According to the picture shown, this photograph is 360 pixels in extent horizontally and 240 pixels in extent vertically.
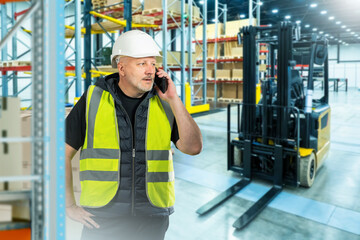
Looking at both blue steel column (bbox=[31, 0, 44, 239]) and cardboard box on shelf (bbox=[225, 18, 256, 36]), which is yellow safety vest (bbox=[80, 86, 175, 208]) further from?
cardboard box on shelf (bbox=[225, 18, 256, 36])

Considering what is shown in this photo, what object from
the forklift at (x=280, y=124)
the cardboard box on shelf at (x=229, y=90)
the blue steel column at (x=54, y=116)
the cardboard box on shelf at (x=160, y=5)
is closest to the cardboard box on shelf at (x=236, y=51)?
the cardboard box on shelf at (x=229, y=90)

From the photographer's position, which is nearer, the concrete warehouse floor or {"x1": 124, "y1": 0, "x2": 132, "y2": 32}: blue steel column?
the concrete warehouse floor

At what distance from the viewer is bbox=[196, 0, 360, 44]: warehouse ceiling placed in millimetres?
20281

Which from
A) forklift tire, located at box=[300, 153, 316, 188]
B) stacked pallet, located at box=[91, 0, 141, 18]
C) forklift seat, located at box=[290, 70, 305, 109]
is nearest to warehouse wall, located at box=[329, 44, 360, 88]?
stacked pallet, located at box=[91, 0, 141, 18]

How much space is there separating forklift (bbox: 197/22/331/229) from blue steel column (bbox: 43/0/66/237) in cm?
352

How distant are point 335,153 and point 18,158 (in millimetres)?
7094

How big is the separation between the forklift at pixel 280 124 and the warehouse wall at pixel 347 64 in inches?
1559

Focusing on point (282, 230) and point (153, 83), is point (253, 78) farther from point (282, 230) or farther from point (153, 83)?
point (153, 83)

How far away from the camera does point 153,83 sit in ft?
6.82

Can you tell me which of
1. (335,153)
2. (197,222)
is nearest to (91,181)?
(197,222)

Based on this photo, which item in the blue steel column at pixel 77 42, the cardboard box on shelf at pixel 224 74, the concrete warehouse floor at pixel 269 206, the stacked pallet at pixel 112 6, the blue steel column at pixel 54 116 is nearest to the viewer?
the blue steel column at pixel 54 116

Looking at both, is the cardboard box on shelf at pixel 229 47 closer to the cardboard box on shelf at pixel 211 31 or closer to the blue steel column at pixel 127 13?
the cardboard box on shelf at pixel 211 31

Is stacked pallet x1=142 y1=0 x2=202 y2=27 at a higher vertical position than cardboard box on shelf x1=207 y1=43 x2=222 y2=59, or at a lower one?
higher

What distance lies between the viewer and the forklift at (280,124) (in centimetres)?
488
